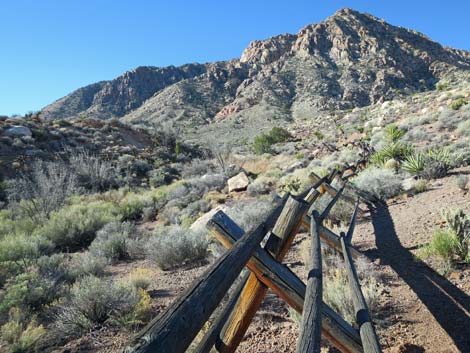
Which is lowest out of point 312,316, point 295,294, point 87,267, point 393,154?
point 87,267

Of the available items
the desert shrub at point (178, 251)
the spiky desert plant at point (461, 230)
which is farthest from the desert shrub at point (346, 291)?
Answer: the desert shrub at point (178, 251)

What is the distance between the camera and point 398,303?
11.9 feet

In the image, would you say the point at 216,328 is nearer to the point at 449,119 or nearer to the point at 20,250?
the point at 20,250

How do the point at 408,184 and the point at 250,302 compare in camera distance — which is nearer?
the point at 250,302

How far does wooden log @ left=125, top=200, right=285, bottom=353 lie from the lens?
1037mm

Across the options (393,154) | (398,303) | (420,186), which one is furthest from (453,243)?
(393,154)

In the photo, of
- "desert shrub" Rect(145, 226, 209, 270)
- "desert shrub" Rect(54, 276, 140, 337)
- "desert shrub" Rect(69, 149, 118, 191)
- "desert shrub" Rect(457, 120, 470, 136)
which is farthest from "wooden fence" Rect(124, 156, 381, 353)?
"desert shrub" Rect(69, 149, 118, 191)

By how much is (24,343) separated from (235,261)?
155 inches

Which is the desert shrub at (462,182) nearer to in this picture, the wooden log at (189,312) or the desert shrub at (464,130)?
the desert shrub at (464,130)

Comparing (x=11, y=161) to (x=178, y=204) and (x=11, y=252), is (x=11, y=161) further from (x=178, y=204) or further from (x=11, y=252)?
(x=11, y=252)

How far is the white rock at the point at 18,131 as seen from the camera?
79.2 ft

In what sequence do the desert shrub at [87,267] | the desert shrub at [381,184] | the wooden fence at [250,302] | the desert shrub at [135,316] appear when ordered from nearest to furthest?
1. the wooden fence at [250,302]
2. the desert shrub at [135,316]
3. the desert shrub at [87,267]
4. the desert shrub at [381,184]

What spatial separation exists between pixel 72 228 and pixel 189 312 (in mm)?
10524

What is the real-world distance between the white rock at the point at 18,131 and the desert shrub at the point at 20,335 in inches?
976
